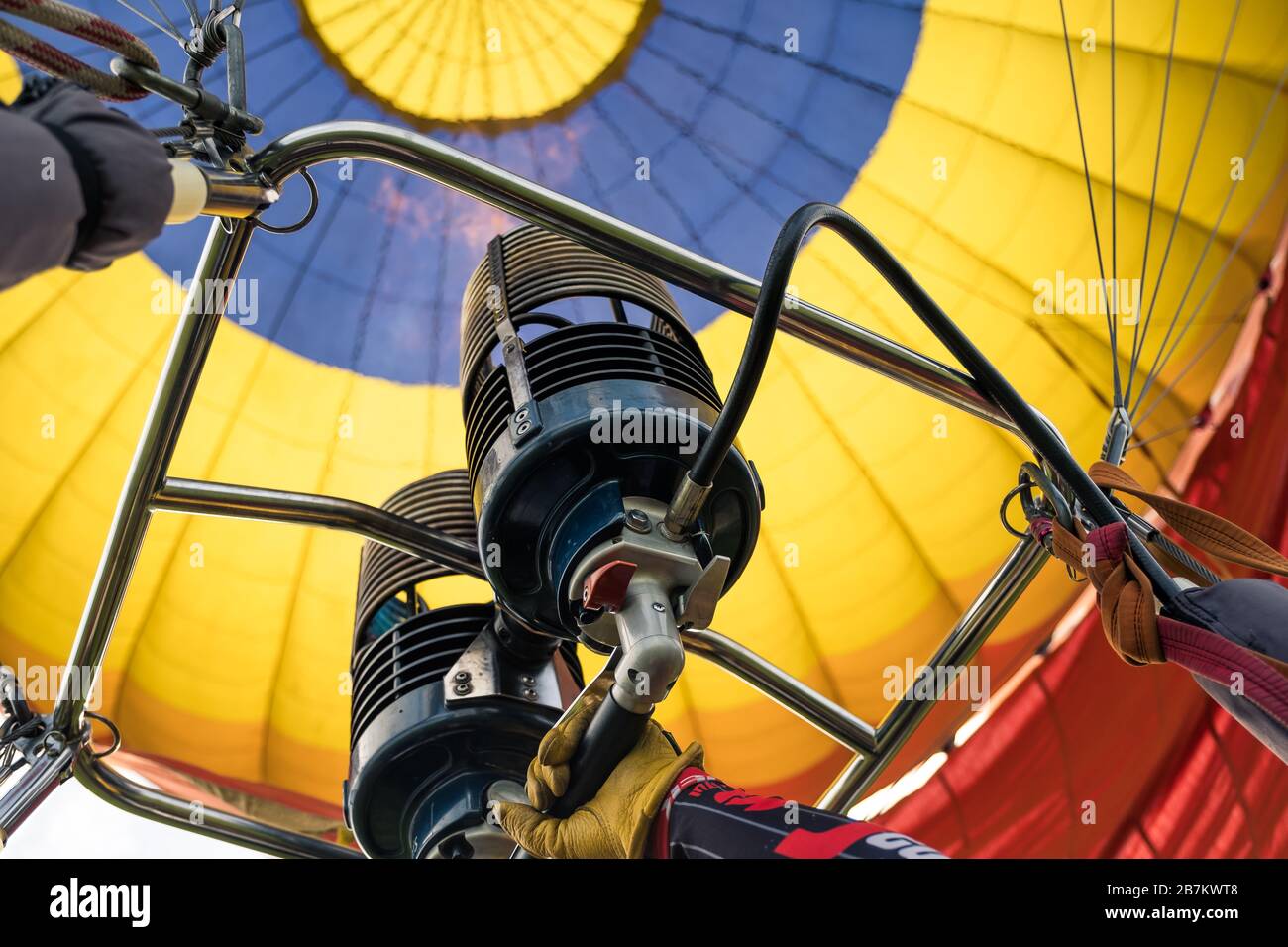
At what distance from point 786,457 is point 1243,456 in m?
1.31

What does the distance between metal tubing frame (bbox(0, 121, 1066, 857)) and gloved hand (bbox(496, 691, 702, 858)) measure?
62 centimetres

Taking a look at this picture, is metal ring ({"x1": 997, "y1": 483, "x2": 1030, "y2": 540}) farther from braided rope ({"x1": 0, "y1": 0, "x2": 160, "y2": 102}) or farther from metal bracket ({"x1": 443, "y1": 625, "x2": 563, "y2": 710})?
braided rope ({"x1": 0, "y1": 0, "x2": 160, "y2": 102})

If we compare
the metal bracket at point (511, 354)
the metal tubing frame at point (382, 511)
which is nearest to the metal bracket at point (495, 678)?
the metal tubing frame at point (382, 511)

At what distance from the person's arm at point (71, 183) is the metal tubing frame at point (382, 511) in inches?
21.3

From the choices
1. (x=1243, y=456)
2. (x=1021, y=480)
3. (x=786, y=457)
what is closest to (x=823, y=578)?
(x=786, y=457)

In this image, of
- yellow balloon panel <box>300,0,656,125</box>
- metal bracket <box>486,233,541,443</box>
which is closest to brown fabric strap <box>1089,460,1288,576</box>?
metal bracket <box>486,233,541,443</box>

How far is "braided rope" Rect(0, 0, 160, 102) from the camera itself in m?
1.09

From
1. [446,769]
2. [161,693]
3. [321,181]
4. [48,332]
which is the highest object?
[321,181]

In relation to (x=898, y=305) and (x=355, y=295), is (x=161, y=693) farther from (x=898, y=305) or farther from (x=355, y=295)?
(x=898, y=305)

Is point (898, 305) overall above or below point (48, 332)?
below

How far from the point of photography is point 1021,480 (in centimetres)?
175

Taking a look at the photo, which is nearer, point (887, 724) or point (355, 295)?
point (887, 724)
